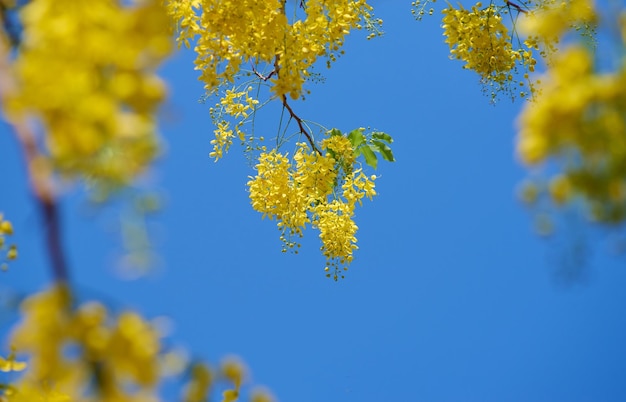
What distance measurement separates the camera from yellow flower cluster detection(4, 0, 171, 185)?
67 cm

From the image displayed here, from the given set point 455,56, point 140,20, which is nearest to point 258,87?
point 455,56

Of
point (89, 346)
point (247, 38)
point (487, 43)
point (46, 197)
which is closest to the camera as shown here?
point (46, 197)

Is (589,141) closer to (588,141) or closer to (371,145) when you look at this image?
(588,141)

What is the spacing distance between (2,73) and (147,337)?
0.96 ft

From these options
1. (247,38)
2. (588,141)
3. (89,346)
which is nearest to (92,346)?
(89,346)

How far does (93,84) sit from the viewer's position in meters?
0.70

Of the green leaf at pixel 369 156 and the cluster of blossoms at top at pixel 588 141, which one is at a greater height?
the green leaf at pixel 369 156

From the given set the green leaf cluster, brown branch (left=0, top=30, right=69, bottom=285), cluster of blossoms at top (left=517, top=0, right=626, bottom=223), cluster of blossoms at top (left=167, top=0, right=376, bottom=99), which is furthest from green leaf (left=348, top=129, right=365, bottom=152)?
brown branch (left=0, top=30, right=69, bottom=285)

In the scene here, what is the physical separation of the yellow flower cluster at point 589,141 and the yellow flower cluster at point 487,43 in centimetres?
235

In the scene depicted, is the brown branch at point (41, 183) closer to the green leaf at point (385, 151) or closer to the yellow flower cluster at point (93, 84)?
the yellow flower cluster at point (93, 84)

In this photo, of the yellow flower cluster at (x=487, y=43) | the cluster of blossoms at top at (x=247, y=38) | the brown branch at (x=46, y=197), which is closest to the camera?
the brown branch at (x=46, y=197)

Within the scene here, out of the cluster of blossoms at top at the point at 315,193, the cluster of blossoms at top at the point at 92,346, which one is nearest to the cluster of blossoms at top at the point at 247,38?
the cluster of blossoms at top at the point at 315,193

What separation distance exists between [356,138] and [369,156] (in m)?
0.10

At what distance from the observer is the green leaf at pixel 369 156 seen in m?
3.11
